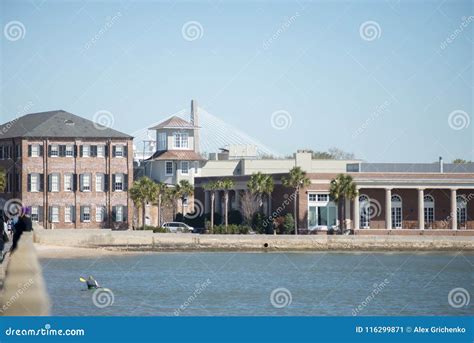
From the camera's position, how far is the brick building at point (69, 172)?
8219 cm

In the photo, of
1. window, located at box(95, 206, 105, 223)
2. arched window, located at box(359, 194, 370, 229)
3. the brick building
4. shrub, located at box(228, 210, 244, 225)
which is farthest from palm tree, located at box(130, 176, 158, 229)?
arched window, located at box(359, 194, 370, 229)

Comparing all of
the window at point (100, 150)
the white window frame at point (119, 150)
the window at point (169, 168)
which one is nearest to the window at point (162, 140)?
the window at point (169, 168)

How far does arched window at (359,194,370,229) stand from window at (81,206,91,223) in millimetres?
20791

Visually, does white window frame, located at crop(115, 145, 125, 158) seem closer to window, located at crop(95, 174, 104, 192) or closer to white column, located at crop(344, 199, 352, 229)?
window, located at crop(95, 174, 104, 192)

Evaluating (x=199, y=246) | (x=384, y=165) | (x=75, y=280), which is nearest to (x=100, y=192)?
(x=199, y=246)

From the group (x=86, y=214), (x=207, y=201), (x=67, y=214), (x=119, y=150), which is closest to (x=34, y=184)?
(x=67, y=214)

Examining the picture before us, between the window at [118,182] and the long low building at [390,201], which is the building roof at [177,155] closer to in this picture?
the long low building at [390,201]

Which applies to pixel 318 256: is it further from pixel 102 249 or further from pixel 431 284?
pixel 431 284

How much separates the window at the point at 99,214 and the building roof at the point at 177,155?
1277 cm

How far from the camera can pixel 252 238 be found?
81375 mm

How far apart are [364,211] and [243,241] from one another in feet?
37.1

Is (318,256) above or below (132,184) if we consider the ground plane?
below

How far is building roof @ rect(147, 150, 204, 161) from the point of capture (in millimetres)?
95875
